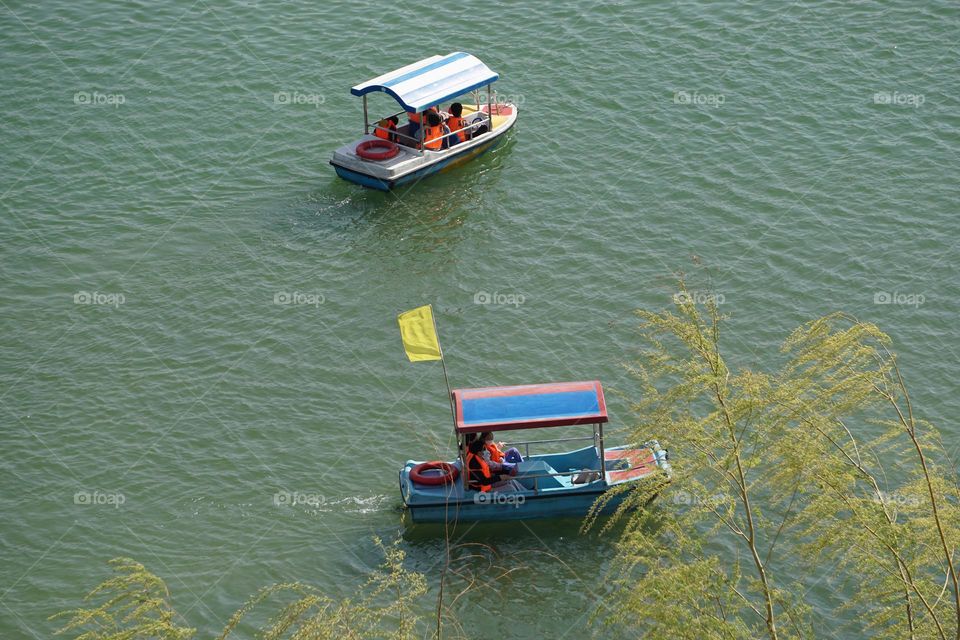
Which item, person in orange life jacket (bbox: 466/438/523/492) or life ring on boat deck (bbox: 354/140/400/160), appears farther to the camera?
life ring on boat deck (bbox: 354/140/400/160)

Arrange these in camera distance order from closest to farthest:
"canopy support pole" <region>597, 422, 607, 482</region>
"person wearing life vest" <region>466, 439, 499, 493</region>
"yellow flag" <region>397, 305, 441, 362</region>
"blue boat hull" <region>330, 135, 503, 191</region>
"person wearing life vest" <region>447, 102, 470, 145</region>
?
"yellow flag" <region>397, 305, 441, 362</region> < "canopy support pole" <region>597, 422, 607, 482</region> < "person wearing life vest" <region>466, 439, 499, 493</region> < "blue boat hull" <region>330, 135, 503, 191</region> < "person wearing life vest" <region>447, 102, 470, 145</region>

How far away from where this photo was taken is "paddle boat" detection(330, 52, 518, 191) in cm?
3138

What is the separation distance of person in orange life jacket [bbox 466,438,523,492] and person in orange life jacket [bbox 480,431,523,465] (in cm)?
14

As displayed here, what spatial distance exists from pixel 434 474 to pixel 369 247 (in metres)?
8.57

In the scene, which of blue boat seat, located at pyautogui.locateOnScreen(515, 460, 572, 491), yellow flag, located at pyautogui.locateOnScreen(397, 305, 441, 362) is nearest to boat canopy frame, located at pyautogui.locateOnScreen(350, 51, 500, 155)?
yellow flag, located at pyautogui.locateOnScreen(397, 305, 441, 362)

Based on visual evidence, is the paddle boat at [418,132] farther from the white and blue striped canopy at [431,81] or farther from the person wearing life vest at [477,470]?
the person wearing life vest at [477,470]

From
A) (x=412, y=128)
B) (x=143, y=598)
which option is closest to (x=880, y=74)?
(x=412, y=128)

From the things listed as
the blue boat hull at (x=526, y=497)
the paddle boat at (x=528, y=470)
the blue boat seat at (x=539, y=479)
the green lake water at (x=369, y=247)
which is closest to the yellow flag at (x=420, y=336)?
the paddle boat at (x=528, y=470)

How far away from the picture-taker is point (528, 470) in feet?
76.7

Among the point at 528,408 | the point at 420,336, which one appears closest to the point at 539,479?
the point at 528,408

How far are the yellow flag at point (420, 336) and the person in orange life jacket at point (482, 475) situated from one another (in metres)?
2.13

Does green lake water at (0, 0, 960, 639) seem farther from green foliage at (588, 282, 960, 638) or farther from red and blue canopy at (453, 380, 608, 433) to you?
green foliage at (588, 282, 960, 638)

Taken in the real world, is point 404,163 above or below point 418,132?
below

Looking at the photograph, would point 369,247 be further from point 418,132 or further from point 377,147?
point 418,132
